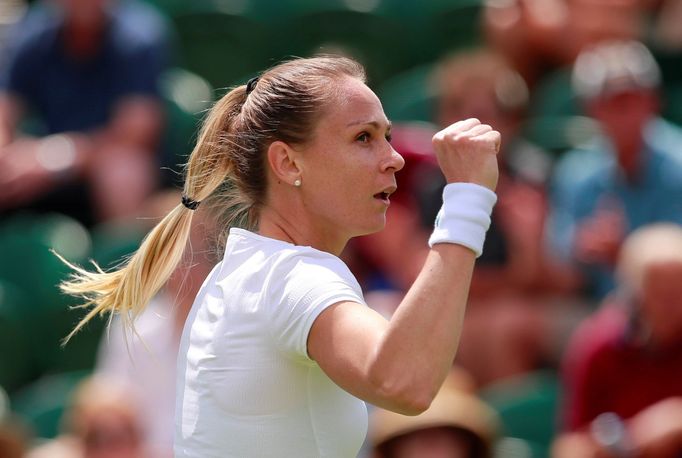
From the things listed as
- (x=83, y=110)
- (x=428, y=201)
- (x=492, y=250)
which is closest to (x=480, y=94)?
(x=428, y=201)

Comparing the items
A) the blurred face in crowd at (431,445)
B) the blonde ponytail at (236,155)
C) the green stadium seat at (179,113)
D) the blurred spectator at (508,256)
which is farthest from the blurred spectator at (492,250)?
the blonde ponytail at (236,155)

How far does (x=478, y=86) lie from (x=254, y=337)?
344 cm

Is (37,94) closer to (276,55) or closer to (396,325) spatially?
(276,55)

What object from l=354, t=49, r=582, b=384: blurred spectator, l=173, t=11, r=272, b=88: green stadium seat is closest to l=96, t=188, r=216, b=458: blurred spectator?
l=354, t=49, r=582, b=384: blurred spectator

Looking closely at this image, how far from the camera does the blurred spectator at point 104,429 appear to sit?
13.6ft

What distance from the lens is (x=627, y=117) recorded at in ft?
16.1

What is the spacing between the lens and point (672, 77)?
20.2 feet

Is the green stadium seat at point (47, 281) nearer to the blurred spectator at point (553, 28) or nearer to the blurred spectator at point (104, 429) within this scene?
the blurred spectator at point (104, 429)

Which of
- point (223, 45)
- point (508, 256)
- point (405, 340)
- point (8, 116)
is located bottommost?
point (405, 340)

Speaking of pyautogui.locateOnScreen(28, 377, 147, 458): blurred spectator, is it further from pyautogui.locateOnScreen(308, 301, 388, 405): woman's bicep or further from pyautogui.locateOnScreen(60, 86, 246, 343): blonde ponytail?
pyautogui.locateOnScreen(308, 301, 388, 405): woman's bicep

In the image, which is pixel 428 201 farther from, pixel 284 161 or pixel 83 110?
pixel 284 161

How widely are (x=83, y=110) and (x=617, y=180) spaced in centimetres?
234

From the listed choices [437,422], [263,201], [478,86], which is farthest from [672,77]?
[263,201]

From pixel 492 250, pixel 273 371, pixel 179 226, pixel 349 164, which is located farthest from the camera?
pixel 492 250
